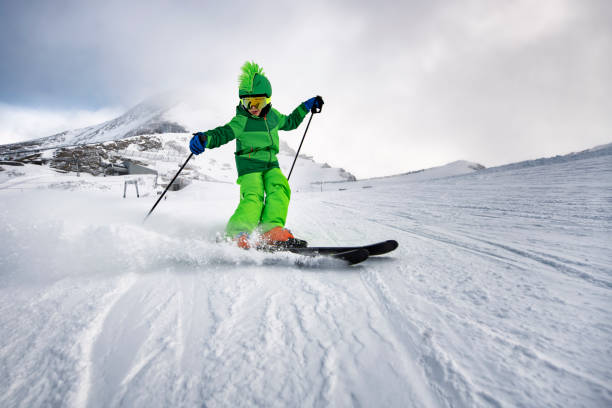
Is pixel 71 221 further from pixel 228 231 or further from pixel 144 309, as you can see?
pixel 144 309

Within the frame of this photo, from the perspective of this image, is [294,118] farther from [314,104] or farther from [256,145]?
[256,145]

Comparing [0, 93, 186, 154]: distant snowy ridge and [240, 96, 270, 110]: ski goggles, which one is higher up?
[0, 93, 186, 154]: distant snowy ridge

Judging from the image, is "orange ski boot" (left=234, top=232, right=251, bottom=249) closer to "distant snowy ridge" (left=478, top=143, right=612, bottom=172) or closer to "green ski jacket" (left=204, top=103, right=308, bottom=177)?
"green ski jacket" (left=204, top=103, right=308, bottom=177)

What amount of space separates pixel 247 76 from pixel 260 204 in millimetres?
1421

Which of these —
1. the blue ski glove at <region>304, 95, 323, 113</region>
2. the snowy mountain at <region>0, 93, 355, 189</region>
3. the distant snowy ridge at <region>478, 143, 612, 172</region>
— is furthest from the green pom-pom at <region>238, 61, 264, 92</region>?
the snowy mountain at <region>0, 93, 355, 189</region>

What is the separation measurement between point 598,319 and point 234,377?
1290 millimetres

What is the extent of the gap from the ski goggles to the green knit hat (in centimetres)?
4

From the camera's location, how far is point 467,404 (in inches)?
23.6

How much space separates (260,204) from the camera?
2.45 m

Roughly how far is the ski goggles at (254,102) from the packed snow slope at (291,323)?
1.63m

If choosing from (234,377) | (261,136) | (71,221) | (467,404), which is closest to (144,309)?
(234,377)

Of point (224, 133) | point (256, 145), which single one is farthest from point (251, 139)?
point (224, 133)

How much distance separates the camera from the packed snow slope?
0.65 metres

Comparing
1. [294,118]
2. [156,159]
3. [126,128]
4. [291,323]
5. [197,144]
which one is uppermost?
[126,128]
